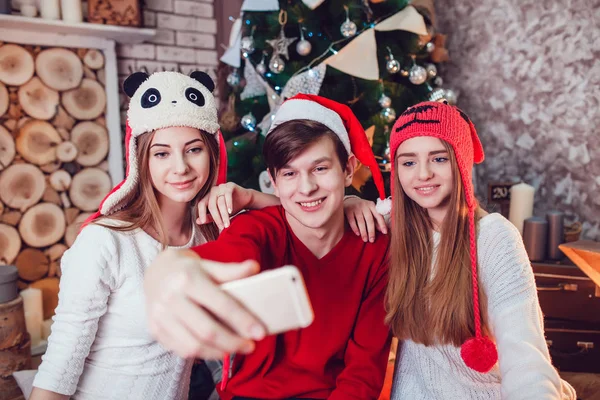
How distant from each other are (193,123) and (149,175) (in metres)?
0.22

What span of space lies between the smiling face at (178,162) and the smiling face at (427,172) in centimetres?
61

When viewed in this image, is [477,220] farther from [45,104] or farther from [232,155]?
[45,104]

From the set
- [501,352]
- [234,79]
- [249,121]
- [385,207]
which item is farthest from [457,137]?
[234,79]

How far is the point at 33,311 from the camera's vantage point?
2717mm

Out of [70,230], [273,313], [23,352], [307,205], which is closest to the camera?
[273,313]

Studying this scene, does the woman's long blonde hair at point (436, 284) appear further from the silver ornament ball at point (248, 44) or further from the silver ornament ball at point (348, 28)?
the silver ornament ball at point (248, 44)

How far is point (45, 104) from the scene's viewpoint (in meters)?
2.69

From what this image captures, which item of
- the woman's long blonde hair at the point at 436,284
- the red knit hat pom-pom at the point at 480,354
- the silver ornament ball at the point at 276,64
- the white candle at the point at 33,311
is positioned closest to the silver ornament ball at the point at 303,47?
the silver ornament ball at the point at 276,64

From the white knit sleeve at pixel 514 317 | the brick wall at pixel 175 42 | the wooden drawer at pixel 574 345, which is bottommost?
the wooden drawer at pixel 574 345

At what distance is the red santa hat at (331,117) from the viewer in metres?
1.29

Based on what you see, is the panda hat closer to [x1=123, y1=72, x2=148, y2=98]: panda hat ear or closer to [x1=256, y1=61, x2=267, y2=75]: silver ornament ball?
[x1=123, y1=72, x2=148, y2=98]: panda hat ear

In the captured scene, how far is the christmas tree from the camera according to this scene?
2299 millimetres

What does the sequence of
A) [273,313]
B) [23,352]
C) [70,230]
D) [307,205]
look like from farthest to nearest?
[70,230] → [23,352] → [307,205] → [273,313]

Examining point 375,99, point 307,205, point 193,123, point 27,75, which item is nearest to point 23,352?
point 27,75
